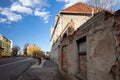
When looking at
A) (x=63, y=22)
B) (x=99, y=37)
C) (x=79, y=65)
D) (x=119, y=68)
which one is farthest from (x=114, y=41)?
(x=63, y=22)

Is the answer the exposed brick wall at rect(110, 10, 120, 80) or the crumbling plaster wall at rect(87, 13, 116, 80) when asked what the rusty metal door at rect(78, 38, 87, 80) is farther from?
the exposed brick wall at rect(110, 10, 120, 80)

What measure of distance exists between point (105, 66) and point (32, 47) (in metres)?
143

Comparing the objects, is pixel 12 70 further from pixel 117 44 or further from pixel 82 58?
pixel 117 44

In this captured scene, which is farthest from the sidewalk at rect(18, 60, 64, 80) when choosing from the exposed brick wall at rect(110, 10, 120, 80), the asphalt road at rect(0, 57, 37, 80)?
the exposed brick wall at rect(110, 10, 120, 80)

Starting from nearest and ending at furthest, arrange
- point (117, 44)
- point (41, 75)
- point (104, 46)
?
point (117, 44)
point (104, 46)
point (41, 75)

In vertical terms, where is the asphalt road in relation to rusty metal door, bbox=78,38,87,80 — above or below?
below

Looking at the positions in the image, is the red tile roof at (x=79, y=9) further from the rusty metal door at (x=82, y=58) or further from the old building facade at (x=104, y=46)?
the old building facade at (x=104, y=46)

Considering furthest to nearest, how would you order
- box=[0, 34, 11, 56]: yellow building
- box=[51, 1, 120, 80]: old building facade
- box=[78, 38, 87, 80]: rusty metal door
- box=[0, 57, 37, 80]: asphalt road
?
1. box=[0, 34, 11, 56]: yellow building
2. box=[0, 57, 37, 80]: asphalt road
3. box=[78, 38, 87, 80]: rusty metal door
4. box=[51, 1, 120, 80]: old building facade

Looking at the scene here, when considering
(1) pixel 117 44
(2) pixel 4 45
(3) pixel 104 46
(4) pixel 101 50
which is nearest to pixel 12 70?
(4) pixel 101 50

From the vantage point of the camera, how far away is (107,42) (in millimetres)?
5016

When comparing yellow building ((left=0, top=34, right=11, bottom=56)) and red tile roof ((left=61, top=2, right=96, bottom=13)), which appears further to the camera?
yellow building ((left=0, top=34, right=11, bottom=56))

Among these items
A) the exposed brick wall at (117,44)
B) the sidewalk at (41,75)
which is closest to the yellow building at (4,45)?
the sidewalk at (41,75)

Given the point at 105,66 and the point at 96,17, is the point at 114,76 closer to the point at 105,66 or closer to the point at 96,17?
the point at 105,66

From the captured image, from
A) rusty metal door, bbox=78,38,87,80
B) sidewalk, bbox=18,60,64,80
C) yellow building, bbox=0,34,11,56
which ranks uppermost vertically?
yellow building, bbox=0,34,11,56
